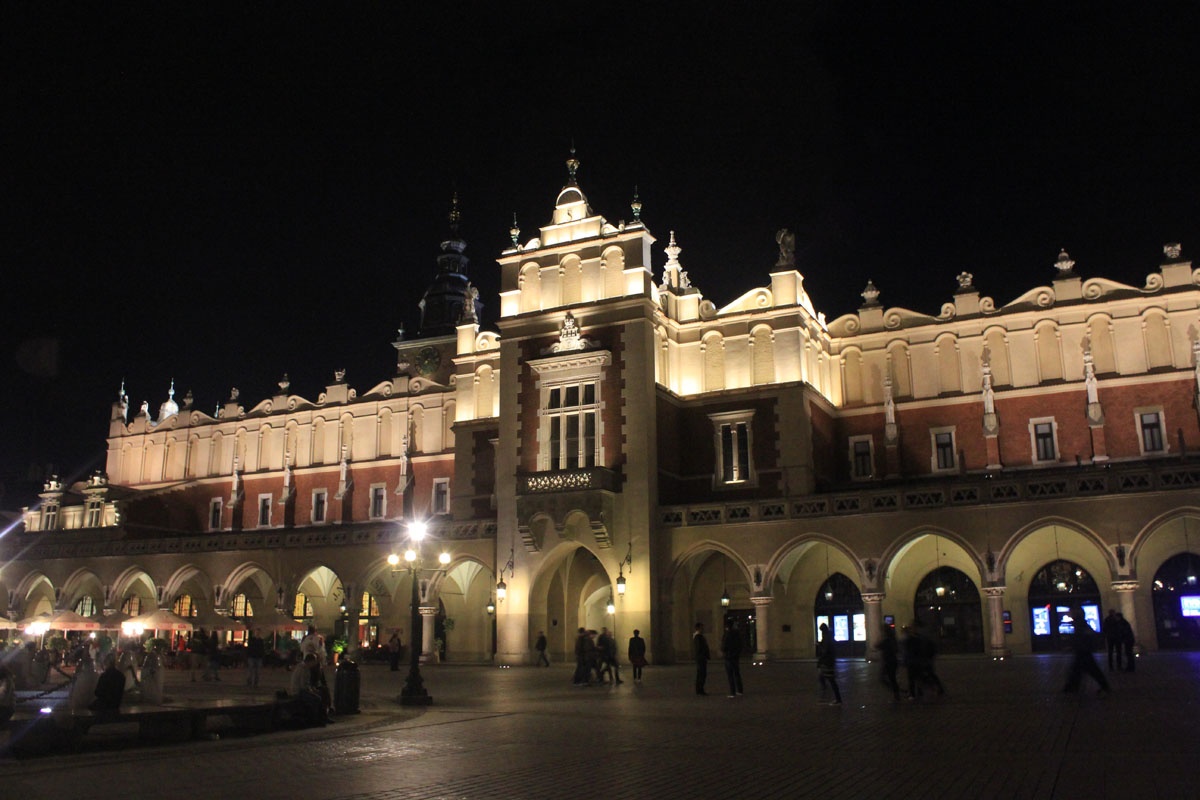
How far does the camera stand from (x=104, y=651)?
32125mm

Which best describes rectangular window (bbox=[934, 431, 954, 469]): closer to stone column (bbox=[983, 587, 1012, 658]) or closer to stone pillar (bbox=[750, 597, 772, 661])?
stone column (bbox=[983, 587, 1012, 658])

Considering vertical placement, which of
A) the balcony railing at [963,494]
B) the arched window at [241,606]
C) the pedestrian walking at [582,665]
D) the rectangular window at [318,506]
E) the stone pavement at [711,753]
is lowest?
the stone pavement at [711,753]

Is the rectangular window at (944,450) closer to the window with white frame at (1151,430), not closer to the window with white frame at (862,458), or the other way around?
the window with white frame at (862,458)

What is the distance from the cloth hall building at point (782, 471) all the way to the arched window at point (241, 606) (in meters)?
4.22

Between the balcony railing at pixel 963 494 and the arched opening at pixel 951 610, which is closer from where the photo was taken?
the balcony railing at pixel 963 494

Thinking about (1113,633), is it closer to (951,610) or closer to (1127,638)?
(1127,638)

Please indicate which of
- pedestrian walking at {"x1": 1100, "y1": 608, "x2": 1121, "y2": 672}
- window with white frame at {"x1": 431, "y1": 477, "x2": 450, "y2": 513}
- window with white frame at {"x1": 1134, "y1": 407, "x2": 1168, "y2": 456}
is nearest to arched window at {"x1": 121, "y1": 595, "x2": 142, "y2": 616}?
window with white frame at {"x1": 431, "y1": 477, "x2": 450, "y2": 513}

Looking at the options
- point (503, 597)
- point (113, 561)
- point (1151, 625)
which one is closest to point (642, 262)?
point (503, 597)

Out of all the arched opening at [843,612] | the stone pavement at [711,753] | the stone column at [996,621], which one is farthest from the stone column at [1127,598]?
the stone pavement at [711,753]

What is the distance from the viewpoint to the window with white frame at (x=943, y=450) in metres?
42.2

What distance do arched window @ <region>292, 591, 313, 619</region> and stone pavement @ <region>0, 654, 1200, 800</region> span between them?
30619mm

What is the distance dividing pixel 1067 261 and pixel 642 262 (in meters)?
16.6

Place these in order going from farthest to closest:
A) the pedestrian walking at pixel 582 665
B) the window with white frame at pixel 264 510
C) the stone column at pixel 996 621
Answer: the window with white frame at pixel 264 510, the stone column at pixel 996 621, the pedestrian walking at pixel 582 665

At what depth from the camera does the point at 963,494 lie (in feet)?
115
